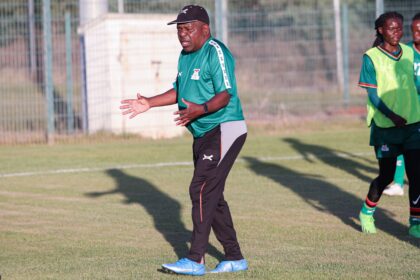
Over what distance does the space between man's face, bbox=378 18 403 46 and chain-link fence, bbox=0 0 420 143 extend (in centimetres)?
1016

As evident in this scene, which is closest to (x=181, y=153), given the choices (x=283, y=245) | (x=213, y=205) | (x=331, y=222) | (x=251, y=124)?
(x=251, y=124)

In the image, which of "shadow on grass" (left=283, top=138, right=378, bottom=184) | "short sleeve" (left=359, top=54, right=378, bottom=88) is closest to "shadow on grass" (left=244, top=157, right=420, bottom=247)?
"shadow on grass" (left=283, top=138, right=378, bottom=184)

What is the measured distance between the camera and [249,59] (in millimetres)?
20047

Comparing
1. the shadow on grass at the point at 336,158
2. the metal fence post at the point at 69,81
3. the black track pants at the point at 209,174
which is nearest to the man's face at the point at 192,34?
the black track pants at the point at 209,174

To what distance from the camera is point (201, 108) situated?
6758 mm

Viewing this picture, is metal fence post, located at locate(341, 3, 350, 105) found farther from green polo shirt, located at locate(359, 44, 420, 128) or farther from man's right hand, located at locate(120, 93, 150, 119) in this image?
man's right hand, located at locate(120, 93, 150, 119)

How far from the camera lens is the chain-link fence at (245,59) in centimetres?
1831

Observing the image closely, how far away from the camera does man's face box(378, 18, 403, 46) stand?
8.55 m

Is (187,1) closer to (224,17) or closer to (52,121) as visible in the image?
(224,17)

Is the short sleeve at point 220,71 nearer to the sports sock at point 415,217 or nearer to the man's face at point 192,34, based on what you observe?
the man's face at point 192,34

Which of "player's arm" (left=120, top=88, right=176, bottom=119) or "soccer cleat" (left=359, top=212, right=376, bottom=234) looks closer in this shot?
"player's arm" (left=120, top=88, right=176, bottom=119)

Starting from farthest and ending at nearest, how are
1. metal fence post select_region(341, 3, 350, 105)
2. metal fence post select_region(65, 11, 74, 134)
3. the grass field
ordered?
metal fence post select_region(341, 3, 350, 105) < metal fence post select_region(65, 11, 74, 134) < the grass field

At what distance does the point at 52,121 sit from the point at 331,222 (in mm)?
9339

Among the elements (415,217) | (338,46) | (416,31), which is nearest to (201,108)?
(415,217)
